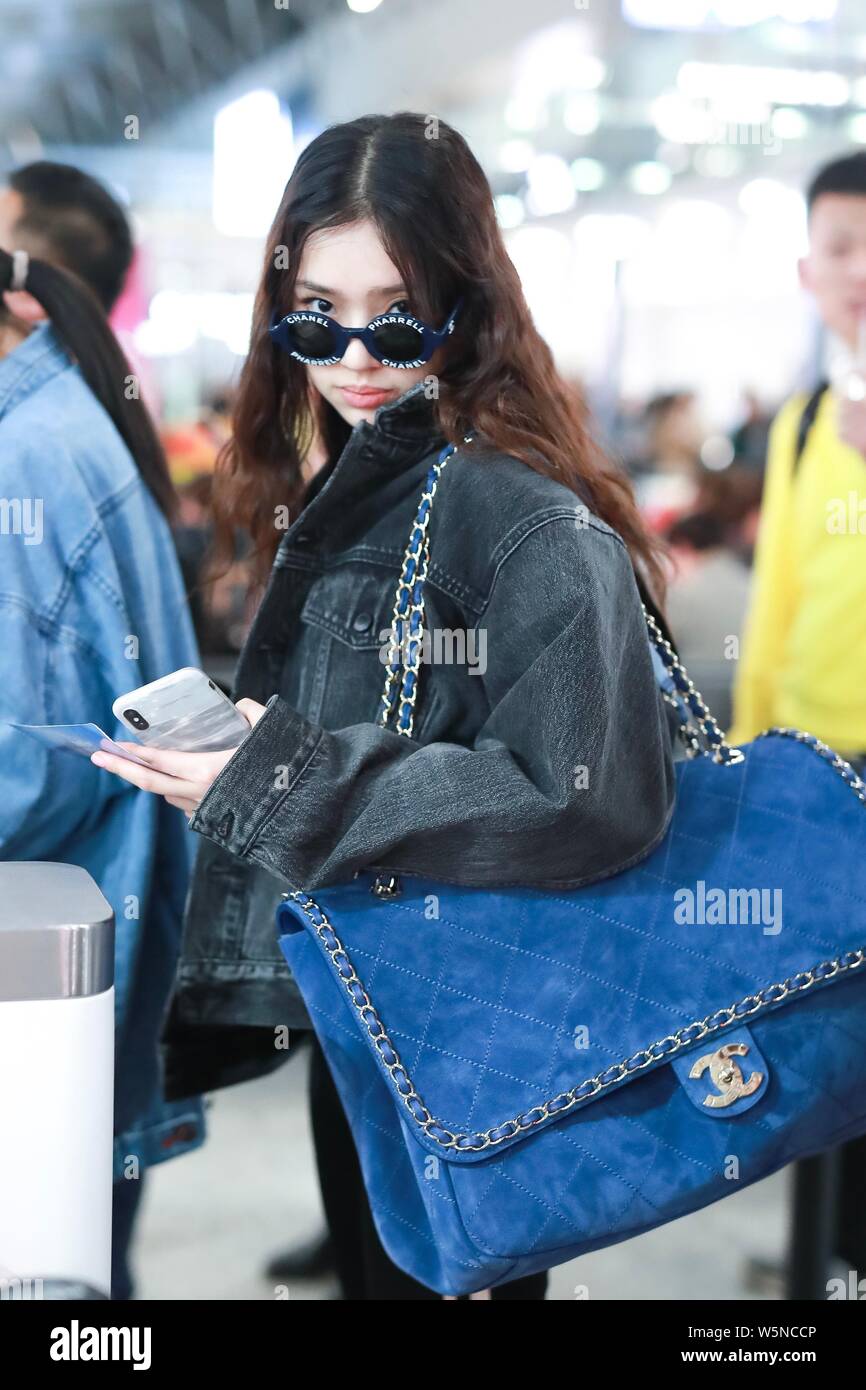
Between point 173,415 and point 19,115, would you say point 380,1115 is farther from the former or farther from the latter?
point 19,115

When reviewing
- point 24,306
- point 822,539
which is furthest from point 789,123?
point 24,306

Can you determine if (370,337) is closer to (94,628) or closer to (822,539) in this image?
(94,628)

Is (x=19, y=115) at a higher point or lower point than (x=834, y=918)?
higher

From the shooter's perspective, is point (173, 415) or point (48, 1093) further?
point (173, 415)

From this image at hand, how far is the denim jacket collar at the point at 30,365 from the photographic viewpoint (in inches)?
53.6

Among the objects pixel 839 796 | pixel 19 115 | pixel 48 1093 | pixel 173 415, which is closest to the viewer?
pixel 48 1093

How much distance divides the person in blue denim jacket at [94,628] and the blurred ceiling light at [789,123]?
10.0 ft

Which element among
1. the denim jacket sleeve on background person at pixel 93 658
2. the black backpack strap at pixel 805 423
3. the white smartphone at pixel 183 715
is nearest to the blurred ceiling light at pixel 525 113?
the black backpack strap at pixel 805 423

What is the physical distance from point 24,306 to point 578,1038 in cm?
102

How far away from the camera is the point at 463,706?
114cm

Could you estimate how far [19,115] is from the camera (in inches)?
262

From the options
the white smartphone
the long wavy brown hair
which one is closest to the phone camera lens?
the white smartphone

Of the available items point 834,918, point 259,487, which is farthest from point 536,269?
point 834,918

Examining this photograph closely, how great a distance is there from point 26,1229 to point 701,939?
0.55 m
